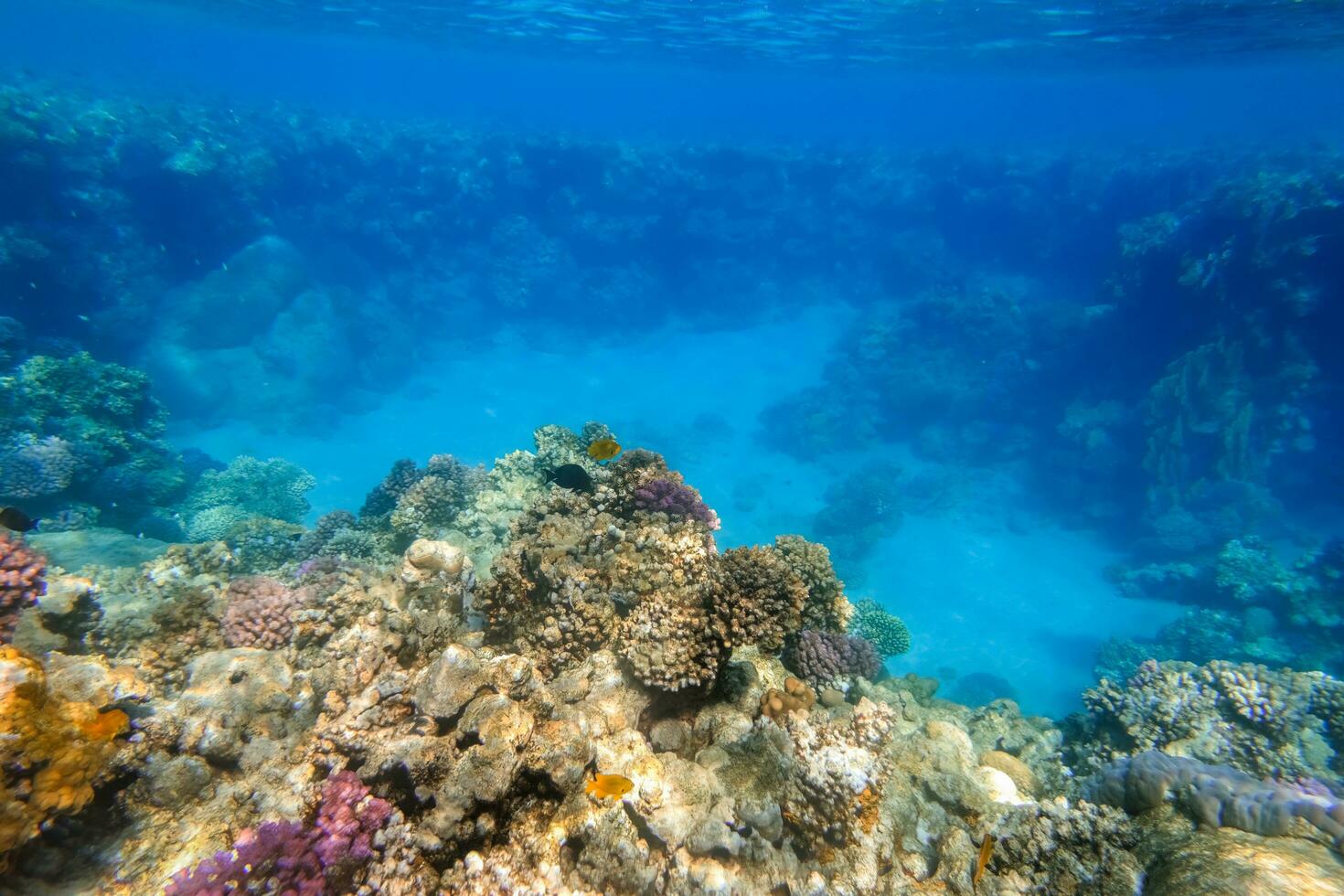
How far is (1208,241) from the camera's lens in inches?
926

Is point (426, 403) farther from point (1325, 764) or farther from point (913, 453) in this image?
point (1325, 764)

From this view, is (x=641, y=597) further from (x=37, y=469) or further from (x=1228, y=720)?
(x=37, y=469)

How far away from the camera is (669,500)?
6.86 m

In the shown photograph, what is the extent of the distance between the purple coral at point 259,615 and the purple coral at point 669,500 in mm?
3962

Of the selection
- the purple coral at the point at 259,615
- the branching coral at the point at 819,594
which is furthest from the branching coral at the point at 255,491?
the branching coral at the point at 819,594

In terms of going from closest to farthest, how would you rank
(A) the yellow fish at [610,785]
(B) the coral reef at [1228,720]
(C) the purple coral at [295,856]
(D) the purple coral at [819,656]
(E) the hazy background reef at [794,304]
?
(C) the purple coral at [295,856] → (A) the yellow fish at [610,785] → (D) the purple coral at [819,656] → (B) the coral reef at [1228,720] → (E) the hazy background reef at [794,304]

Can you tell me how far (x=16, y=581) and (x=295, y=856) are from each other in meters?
3.91

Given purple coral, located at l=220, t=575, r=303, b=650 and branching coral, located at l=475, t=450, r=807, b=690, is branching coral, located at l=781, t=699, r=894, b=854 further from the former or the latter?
purple coral, located at l=220, t=575, r=303, b=650

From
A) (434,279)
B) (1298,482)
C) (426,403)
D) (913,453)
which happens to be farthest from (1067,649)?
(434,279)

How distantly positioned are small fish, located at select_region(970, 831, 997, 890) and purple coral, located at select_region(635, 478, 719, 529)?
3.96m

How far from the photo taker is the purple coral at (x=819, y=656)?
590 centimetres

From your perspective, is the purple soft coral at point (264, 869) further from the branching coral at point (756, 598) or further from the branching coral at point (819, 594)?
the branching coral at point (819, 594)

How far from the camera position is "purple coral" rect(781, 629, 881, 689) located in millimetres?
5898

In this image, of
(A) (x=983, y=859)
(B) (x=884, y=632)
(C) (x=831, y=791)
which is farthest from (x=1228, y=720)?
(C) (x=831, y=791)
